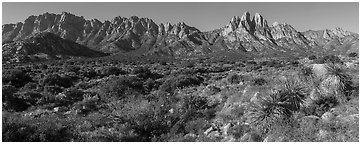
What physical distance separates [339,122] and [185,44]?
173833mm

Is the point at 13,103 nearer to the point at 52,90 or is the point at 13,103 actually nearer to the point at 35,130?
the point at 52,90

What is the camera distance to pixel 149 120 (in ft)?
44.1

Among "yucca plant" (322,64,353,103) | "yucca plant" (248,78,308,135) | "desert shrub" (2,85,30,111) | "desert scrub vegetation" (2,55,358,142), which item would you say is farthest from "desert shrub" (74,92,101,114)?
"yucca plant" (322,64,353,103)

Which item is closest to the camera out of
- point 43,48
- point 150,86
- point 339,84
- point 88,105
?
point 339,84

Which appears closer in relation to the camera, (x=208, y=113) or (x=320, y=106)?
(x=320, y=106)

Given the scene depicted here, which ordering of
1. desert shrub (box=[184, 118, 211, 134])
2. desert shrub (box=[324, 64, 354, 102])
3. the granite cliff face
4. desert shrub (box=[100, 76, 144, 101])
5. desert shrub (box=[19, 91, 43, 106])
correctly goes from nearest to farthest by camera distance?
desert shrub (box=[184, 118, 211, 134])
desert shrub (box=[324, 64, 354, 102])
desert shrub (box=[19, 91, 43, 106])
desert shrub (box=[100, 76, 144, 101])
the granite cliff face

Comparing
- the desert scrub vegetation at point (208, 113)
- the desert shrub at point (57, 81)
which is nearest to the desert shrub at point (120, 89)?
the desert scrub vegetation at point (208, 113)

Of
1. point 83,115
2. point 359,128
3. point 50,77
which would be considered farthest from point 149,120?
point 50,77

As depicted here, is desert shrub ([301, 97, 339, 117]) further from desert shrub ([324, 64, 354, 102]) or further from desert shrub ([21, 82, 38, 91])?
desert shrub ([21, 82, 38, 91])

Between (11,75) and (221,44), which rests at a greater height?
(221,44)

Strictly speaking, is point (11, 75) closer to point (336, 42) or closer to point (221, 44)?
point (221, 44)

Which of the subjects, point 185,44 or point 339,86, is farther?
point 185,44

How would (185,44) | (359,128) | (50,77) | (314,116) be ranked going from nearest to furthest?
(359,128)
(314,116)
(50,77)
(185,44)

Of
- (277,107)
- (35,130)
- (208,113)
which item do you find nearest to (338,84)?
(277,107)
